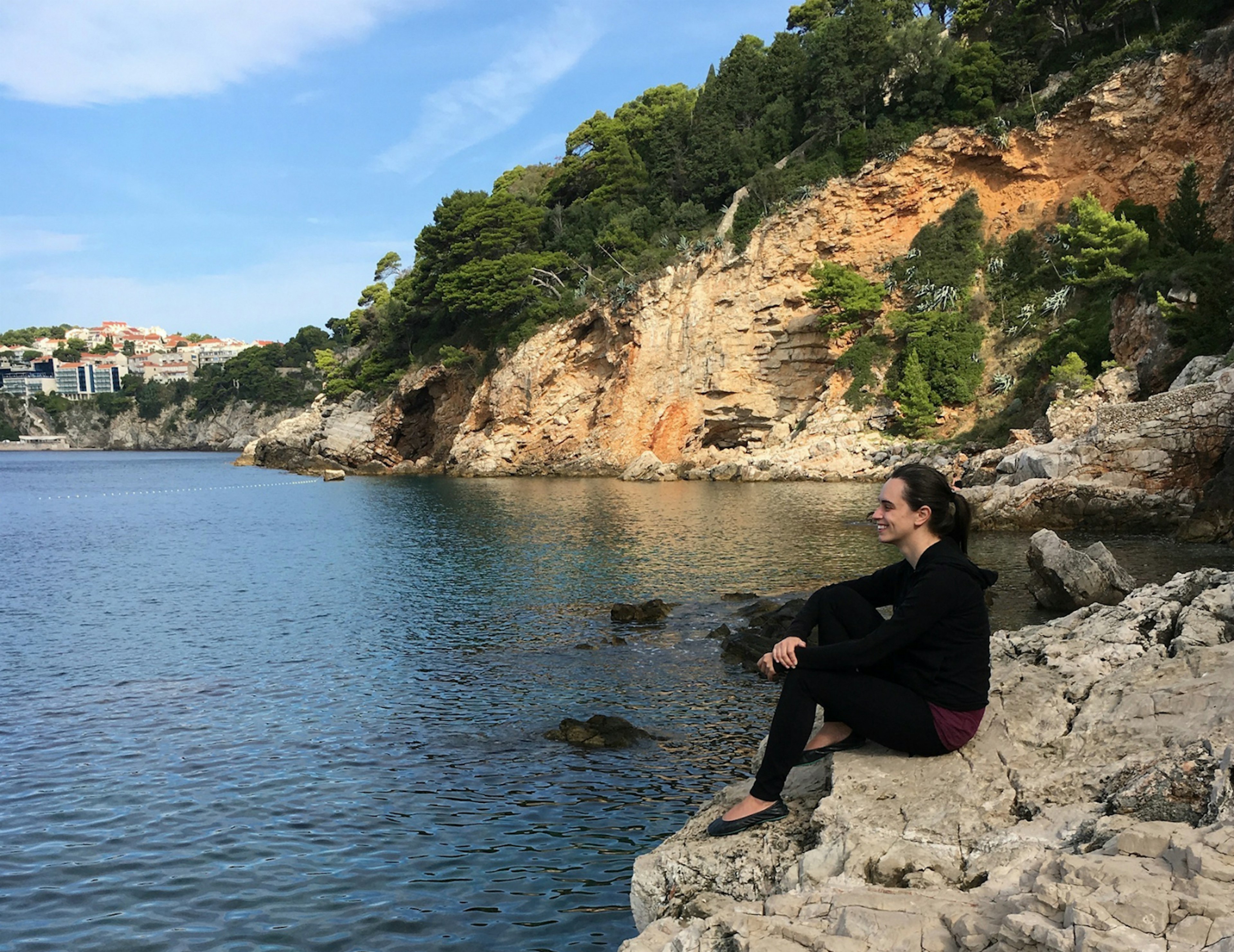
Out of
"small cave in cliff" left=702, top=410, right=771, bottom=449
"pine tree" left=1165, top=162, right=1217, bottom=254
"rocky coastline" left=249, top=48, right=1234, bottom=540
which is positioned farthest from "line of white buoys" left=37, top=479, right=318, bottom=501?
"pine tree" left=1165, top=162, right=1217, bottom=254

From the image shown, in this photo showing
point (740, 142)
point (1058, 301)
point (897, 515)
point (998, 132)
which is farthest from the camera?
point (740, 142)

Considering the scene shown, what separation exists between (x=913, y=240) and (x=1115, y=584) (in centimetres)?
4072

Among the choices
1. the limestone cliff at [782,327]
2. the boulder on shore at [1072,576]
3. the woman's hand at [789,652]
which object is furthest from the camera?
the limestone cliff at [782,327]

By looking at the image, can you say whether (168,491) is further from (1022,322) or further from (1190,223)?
(1190,223)

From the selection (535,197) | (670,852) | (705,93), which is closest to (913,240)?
(705,93)

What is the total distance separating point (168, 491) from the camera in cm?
5706

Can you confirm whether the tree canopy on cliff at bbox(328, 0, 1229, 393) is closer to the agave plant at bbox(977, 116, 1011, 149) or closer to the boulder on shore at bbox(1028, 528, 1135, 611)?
the agave plant at bbox(977, 116, 1011, 149)

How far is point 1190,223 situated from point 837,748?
39.1m

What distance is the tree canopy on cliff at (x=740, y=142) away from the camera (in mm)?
50406

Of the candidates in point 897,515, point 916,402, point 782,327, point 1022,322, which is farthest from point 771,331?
point 897,515

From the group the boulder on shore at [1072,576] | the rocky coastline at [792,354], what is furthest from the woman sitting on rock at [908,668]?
the rocky coastline at [792,354]

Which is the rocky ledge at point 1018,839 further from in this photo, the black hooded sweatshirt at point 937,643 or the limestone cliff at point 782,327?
the limestone cliff at point 782,327

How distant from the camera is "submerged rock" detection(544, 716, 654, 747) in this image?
414 inches

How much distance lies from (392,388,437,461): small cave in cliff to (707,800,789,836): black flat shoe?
68.0m
